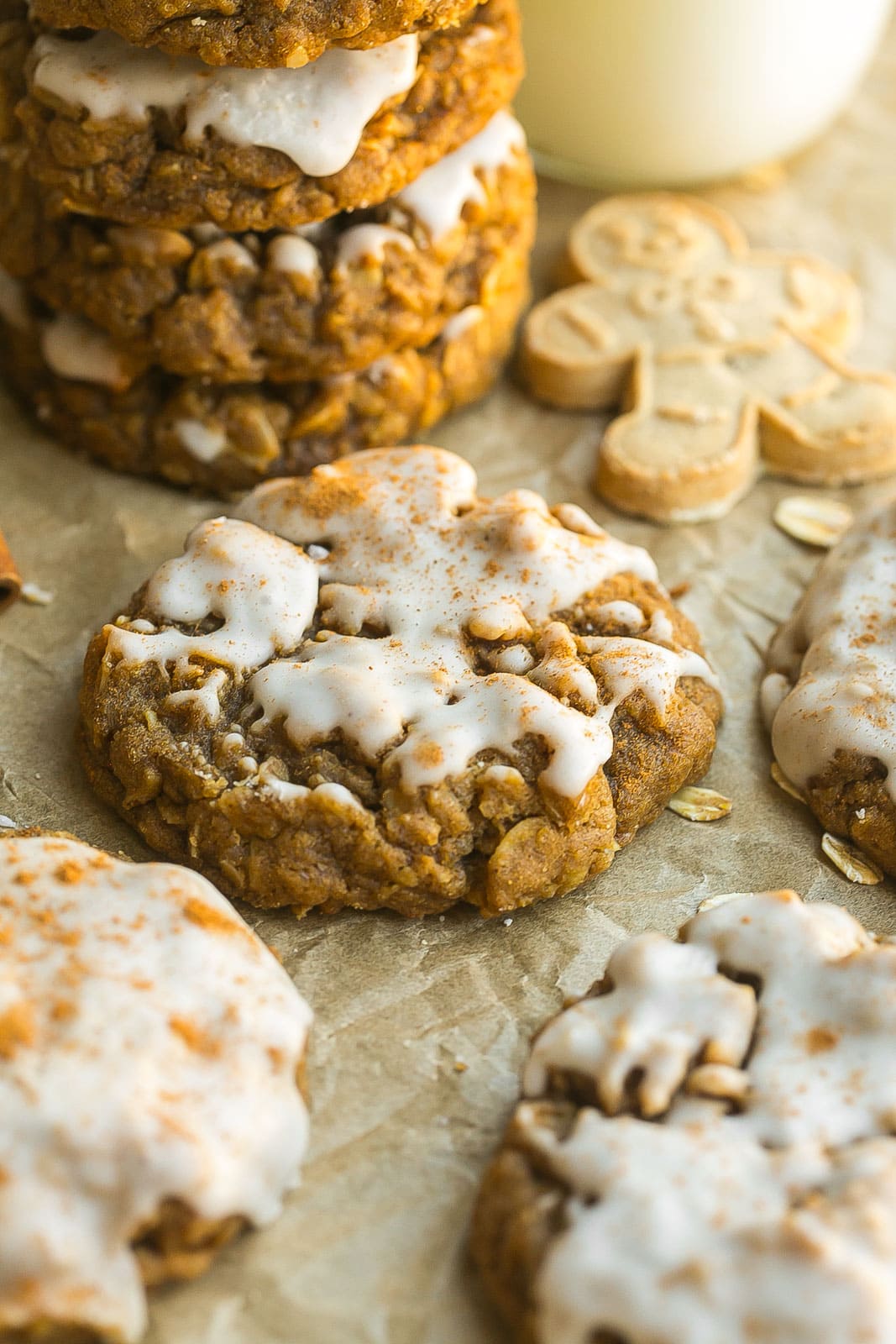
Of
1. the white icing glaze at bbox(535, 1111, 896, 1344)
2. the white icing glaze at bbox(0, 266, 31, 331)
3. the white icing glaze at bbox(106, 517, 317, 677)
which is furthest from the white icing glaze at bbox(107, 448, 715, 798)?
the white icing glaze at bbox(0, 266, 31, 331)

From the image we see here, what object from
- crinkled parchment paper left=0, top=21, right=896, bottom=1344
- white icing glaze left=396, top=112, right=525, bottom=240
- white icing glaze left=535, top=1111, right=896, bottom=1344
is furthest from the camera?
white icing glaze left=396, top=112, right=525, bottom=240

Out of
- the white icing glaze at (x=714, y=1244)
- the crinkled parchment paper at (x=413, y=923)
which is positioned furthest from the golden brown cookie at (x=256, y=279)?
the white icing glaze at (x=714, y=1244)

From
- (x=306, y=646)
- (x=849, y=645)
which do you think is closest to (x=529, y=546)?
(x=306, y=646)

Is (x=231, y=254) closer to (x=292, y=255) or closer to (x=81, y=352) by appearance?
(x=292, y=255)

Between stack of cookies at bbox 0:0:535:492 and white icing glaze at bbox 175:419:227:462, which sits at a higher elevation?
stack of cookies at bbox 0:0:535:492

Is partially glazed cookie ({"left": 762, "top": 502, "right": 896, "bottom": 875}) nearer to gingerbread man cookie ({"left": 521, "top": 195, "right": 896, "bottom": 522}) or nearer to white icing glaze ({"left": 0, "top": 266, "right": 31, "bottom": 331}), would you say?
gingerbread man cookie ({"left": 521, "top": 195, "right": 896, "bottom": 522})

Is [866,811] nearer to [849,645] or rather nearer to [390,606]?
[849,645]
